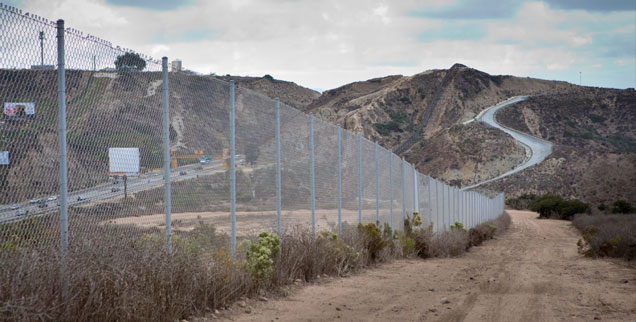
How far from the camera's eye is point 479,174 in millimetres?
62406

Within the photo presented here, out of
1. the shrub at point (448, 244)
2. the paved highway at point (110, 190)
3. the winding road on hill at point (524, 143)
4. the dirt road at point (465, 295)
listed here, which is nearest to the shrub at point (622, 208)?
the winding road on hill at point (524, 143)

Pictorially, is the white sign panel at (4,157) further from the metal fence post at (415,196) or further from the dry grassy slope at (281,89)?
the dry grassy slope at (281,89)

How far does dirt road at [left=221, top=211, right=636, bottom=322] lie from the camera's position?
7469 mm

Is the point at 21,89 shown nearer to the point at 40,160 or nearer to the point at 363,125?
the point at 40,160

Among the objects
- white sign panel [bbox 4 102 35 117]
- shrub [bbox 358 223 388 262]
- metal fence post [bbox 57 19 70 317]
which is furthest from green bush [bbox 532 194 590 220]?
white sign panel [bbox 4 102 35 117]

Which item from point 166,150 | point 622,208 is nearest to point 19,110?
point 166,150

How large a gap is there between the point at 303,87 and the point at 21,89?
101760 mm

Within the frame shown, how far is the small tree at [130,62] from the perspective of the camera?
637 centimetres

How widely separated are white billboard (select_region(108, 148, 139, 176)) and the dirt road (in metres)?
1.86

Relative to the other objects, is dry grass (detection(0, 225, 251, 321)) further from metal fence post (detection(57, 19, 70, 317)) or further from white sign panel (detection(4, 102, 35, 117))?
white sign panel (detection(4, 102, 35, 117))

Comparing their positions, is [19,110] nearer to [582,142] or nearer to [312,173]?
[312,173]

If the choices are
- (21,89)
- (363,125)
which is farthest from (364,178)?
(363,125)

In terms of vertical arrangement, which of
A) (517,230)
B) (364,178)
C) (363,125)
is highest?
(363,125)

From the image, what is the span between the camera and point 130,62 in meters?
6.57
